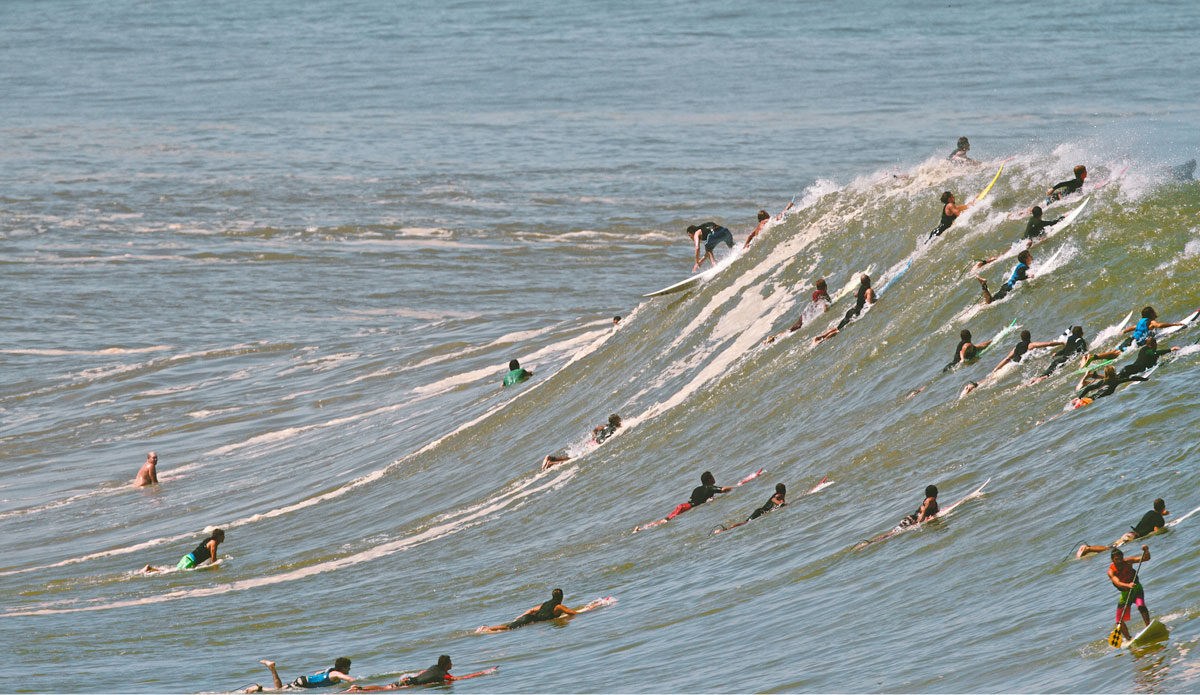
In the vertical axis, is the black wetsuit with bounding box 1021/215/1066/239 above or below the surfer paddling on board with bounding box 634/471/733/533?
above

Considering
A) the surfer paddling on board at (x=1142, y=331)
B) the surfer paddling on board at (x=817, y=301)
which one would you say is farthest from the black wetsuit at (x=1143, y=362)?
the surfer paddling on board at (x=817, y=301)

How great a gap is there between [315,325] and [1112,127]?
104 ft

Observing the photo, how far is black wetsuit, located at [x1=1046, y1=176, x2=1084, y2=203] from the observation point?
22719 mm

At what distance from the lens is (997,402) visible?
18.1 metres

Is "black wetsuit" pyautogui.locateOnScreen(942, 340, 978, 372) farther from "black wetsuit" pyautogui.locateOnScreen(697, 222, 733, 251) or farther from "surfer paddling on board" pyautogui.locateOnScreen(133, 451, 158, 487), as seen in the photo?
"surfer paddling on board" pyautogui.locateOnScreen(133, 451, 158, 487)

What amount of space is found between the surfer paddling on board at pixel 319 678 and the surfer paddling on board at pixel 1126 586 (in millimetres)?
7597

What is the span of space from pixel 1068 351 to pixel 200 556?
40.8ft

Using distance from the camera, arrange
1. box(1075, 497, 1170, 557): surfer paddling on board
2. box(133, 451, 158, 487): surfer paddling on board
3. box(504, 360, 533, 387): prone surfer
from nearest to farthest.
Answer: box(1075, 497, 1170, 557): surfer paddling on board < box(133, 451, 158, 487): surfer paddling on board < box(504, 360, 533, 387): prone surfer

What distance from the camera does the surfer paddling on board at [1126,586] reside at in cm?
1166

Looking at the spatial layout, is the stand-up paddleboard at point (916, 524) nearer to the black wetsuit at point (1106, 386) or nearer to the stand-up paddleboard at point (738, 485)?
the black wetsuit at point (1106, 386)

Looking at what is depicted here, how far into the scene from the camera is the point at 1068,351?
18.0 metres

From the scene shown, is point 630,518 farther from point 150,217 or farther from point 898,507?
point 150,217

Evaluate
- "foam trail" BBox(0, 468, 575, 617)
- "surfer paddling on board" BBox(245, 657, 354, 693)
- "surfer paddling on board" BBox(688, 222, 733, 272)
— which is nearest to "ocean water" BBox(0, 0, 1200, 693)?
"foam trail" BBox(0, 468, 575, 617)

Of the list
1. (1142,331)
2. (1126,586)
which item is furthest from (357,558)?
(1126,586)
